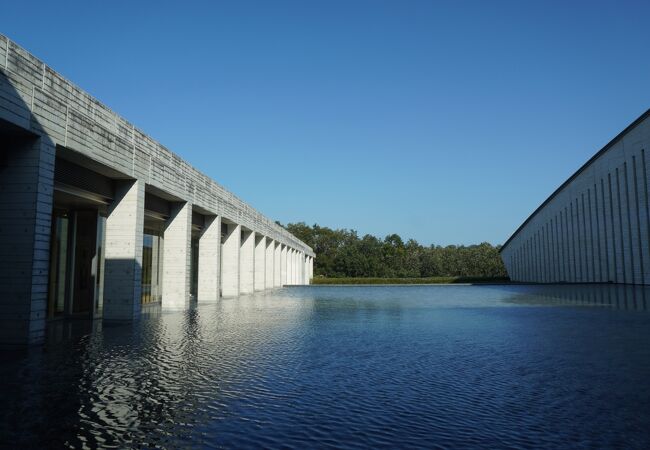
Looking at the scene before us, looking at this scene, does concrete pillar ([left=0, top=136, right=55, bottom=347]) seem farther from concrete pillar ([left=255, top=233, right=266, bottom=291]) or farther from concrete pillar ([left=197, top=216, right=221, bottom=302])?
concrete pillar ([left=255, top=233, right=266, bottom=291])

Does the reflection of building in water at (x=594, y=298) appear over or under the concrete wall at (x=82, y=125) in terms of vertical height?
under

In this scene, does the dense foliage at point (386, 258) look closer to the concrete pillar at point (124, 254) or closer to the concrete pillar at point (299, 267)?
the concrete pillar at point (299, 267)

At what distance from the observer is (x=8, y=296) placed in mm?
10203

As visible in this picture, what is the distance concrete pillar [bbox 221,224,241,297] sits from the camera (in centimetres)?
2880

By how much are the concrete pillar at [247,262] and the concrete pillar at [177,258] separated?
1253 centimetres

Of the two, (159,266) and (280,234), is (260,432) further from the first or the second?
(280,234)

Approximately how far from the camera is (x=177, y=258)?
20312 mm

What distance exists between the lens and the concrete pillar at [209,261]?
24469mm

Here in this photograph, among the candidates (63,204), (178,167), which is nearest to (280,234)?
(178,167)

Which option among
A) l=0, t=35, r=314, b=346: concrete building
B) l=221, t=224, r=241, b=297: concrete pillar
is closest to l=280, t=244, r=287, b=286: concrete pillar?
l=0, t=35, r=314, b=346: concrete building

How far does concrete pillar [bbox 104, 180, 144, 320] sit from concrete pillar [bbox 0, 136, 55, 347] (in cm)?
475

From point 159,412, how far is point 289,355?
3.61m

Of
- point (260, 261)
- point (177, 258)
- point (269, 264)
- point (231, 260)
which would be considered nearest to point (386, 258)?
point (269, 264)

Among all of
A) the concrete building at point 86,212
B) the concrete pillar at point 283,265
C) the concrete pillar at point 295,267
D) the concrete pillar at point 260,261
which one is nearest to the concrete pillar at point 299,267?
the concrete pillar at point 295,267
